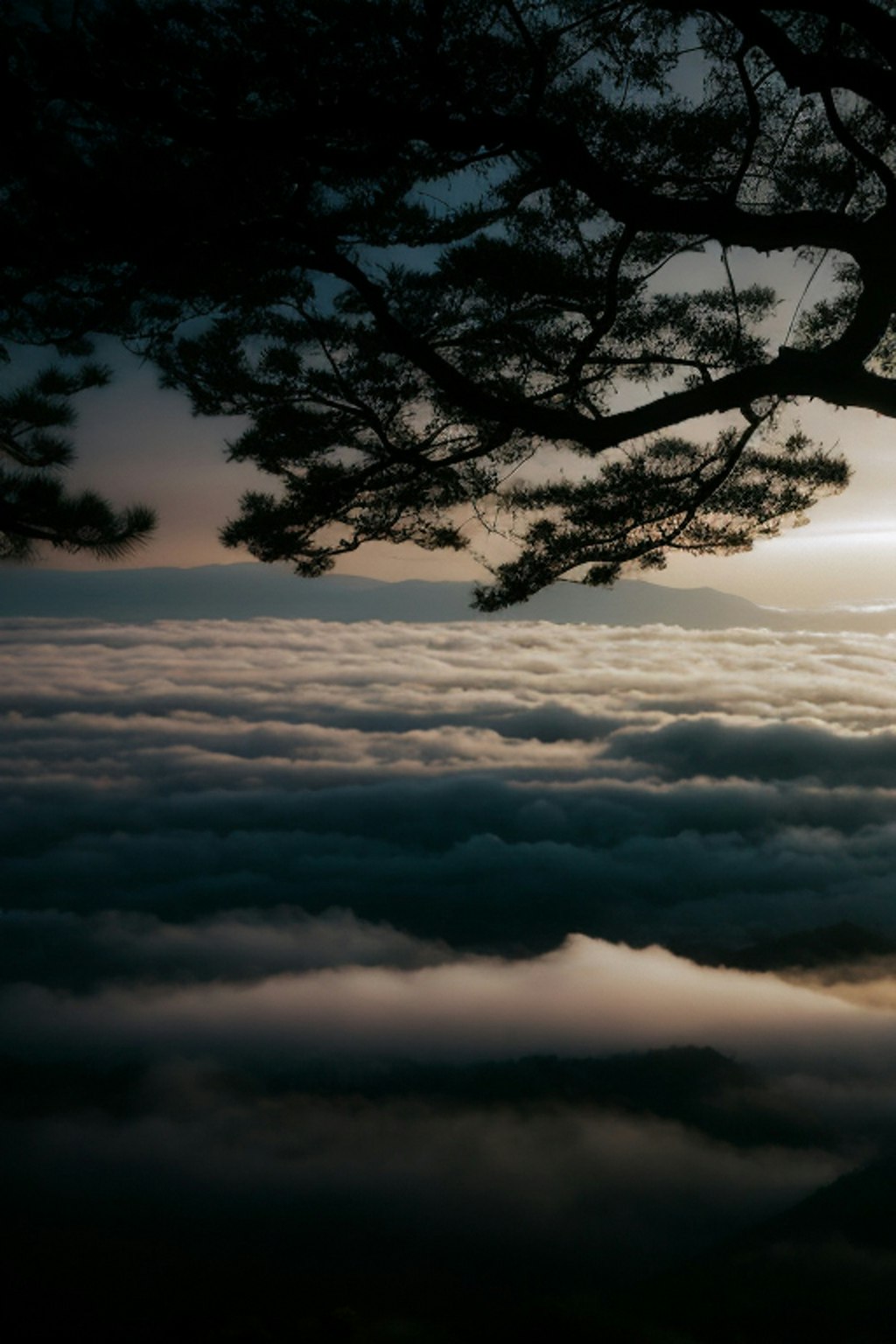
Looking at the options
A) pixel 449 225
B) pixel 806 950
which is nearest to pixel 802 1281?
pixel 449 225

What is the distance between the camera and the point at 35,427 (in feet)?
19.5

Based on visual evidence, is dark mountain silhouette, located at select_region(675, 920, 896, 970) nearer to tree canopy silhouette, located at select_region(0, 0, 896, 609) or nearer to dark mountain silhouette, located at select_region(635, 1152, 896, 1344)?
dark mountain silhouette, located at select_region(635, 1152, 896, 1344)

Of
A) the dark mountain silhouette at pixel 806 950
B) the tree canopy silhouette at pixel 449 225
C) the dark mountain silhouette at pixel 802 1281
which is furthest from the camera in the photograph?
the dark mountain silhouette at pixel 806 950

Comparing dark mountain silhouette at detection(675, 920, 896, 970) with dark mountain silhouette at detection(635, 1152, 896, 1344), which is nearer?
dark mountain silhouette at detection(635, 1152, 896, 1344)

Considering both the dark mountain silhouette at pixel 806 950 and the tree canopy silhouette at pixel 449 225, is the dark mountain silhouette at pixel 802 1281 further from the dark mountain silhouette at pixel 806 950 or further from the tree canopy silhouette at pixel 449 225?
the dark mountain silhouette at pixel 806 950

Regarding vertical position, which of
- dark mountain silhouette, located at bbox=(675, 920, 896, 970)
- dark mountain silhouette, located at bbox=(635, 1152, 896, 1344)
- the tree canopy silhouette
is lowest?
dark mountain silhouette, located at bbox=(675, 920, 896, 970)

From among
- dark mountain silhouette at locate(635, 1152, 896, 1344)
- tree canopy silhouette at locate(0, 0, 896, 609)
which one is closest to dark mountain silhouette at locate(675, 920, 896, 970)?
dark mountain silhouette at locate(635, 1152, 896, 1344)

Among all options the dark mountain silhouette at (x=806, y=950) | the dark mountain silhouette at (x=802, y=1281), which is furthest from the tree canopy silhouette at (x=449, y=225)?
the dark mountain silhouette at (x=806, y=950)

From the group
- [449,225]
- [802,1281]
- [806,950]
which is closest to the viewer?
[449,225]

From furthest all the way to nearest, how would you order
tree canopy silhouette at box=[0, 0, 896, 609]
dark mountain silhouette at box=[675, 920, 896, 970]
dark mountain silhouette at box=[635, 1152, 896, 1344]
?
1. dark mountain silhouette at box=[675, 920, 896, 970]
2. dark mountain silhouette at box=[635, 1152, 896, 1344]
3. tree canopy silhouette at box=[0, 0, 896, 609]

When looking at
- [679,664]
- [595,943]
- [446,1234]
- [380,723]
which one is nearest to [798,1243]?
[446,1234]

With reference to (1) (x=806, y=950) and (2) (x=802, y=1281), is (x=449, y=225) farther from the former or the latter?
(1) (x=806, y=950)

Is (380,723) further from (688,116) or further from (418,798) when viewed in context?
(688,116)

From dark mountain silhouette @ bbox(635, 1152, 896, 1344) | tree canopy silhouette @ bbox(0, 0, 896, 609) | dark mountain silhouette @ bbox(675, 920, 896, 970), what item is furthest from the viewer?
dark mountain silhouette @ bbox(675, 920, 896, 970)
